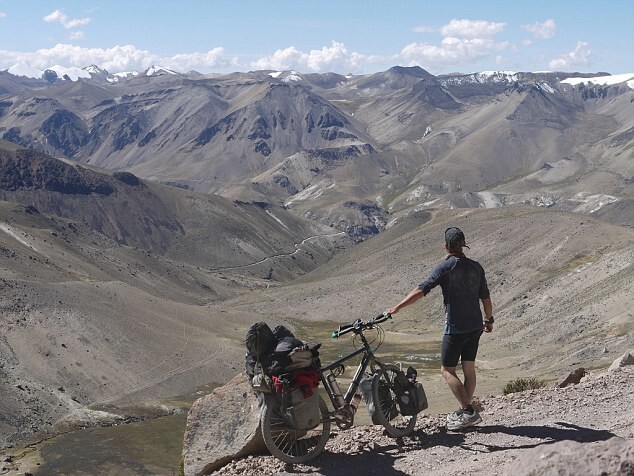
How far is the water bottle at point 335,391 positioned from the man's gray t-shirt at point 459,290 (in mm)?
2237

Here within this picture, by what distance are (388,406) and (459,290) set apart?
2.52 m

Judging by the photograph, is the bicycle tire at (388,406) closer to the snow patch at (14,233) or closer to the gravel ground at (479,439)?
the gravel ground at (479,439)

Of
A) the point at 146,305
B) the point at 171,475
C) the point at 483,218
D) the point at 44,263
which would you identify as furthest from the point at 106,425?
the point at 483,218

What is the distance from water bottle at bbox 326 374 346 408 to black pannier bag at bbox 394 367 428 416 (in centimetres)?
120

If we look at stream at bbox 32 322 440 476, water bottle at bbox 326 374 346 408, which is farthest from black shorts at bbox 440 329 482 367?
stream at bbox 32 322 440 476

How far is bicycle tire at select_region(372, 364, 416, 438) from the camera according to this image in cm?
1304

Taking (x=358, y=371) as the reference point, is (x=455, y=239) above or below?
above

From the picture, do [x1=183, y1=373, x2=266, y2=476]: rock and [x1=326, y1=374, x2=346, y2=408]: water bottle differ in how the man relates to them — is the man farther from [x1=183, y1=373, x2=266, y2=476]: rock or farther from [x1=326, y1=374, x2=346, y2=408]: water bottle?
[x1=183, y1=373, x2=266, y2=476]: rock

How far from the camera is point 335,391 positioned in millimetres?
12945

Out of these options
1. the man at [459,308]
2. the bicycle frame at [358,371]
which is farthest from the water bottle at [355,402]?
the man at [459,308]

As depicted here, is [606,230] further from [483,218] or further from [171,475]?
[171,475]

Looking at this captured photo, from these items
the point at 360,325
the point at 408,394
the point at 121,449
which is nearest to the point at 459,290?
the point at 360,325

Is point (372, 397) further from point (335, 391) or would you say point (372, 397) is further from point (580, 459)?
point (580, 459)

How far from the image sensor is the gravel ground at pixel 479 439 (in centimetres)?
1162
